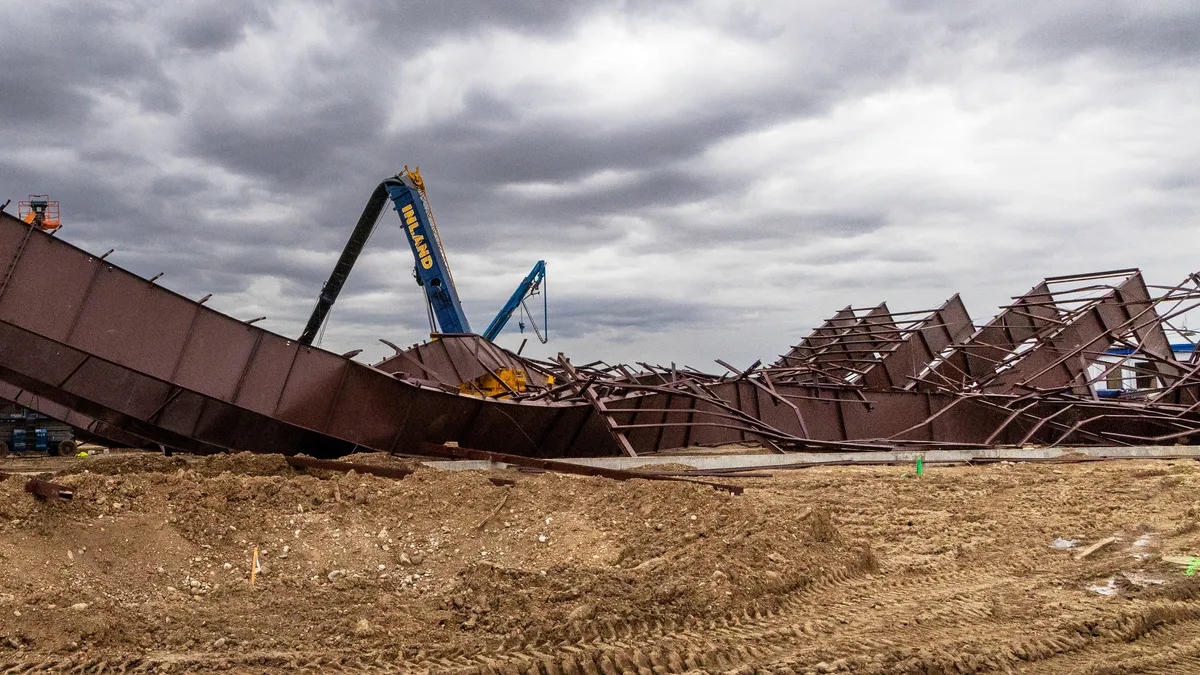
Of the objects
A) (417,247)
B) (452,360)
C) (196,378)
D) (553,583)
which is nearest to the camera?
(553,583)

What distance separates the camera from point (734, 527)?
275 inches

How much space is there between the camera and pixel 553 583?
5.62m

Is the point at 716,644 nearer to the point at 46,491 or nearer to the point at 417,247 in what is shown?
the point at 46,491

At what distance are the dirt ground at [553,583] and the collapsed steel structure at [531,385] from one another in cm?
459

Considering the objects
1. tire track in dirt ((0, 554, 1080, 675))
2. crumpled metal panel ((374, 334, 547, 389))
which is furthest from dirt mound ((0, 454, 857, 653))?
crumpled metal panel ((374, 334, 547, 389))

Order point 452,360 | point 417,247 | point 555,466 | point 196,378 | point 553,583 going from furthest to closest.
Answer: point 417,247
point 452,360
point 196,378
point 555,466
point 553,583

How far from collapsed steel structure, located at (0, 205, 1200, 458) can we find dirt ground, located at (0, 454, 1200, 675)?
15.1ft

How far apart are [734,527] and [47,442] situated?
1950 cm

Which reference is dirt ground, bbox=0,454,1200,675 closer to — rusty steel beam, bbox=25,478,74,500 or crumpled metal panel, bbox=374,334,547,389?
rusty steel beam, bbox=25,478,74,500

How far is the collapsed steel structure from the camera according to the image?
37.8ft

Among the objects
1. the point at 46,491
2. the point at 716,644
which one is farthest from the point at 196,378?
the point at 716,644

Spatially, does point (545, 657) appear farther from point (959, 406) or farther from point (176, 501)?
point (959, 406)

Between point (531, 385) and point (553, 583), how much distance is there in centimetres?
1273

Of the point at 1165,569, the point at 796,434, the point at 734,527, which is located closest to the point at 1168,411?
the point at 796,434
